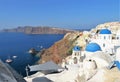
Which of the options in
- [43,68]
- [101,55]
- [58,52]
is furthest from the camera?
→ [58,52]

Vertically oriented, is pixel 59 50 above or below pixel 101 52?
below

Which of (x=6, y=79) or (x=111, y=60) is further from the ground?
(x=6, y=79)

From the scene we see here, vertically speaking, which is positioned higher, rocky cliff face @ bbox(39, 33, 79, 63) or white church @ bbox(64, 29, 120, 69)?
white church @ bbox(64, 29, 120, 69)

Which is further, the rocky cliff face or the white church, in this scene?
the rocky cliff face

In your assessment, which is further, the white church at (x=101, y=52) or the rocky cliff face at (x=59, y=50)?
the rocky cliff face at (x=59, y=50)

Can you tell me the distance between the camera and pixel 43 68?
3012 centimetres

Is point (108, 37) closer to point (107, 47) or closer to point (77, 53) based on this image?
point (107, 47)

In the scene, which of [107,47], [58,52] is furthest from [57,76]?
[58,52]

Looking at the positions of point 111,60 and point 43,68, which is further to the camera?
point 43,68

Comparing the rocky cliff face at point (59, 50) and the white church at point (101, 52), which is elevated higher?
the white church at point (101, 52)

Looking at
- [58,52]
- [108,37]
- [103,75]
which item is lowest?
[58,52]

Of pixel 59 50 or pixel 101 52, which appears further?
pixel 59 50

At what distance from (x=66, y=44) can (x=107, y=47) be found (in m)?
39.4

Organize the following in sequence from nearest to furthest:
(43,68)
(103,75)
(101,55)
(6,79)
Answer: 1. (6,79)
2. (103,75)
3. (101,55)
4. (43,68)
